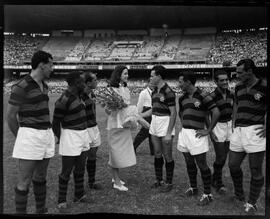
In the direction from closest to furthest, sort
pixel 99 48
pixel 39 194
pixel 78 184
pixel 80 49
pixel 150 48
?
pixel 39 194
pixel 78 184
pixel 99 48
pixel 80 49
pixel 150 48

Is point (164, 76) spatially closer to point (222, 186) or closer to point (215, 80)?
point (215, 80)

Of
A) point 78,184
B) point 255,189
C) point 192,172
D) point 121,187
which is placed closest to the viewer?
point 255,189

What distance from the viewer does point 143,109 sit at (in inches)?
234

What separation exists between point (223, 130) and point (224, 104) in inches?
16.0

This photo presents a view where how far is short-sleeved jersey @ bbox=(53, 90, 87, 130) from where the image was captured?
382 cm

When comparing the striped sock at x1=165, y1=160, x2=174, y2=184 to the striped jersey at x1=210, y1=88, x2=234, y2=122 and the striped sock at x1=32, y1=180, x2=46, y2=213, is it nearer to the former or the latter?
the striped jersey at x1=210, y1=88, x2=234, y2=122

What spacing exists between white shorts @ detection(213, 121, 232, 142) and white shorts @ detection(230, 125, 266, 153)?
1.31 ft

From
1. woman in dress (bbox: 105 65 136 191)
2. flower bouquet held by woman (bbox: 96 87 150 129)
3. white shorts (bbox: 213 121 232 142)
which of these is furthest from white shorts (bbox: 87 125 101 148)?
white shorts (bbox: 213 121 232 142)

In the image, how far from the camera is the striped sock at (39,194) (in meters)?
3.72

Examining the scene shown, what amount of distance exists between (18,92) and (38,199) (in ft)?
4.81

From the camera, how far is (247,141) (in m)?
3.83

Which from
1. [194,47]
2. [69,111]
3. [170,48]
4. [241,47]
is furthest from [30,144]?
[194,47]

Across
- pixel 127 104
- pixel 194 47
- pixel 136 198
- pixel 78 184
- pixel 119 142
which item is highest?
pixel 194 47

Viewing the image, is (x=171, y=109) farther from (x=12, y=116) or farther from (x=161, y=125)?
(x=12, y=116)
